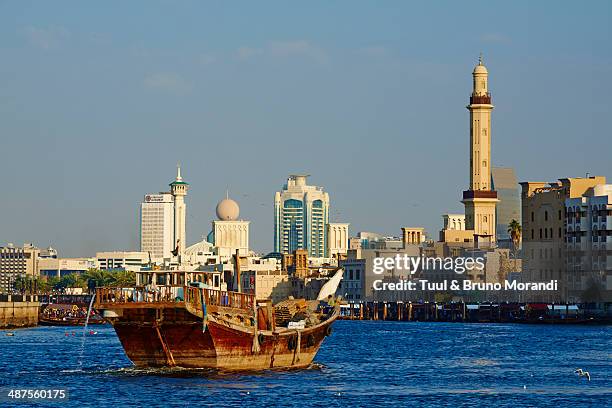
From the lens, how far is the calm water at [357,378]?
7844 centimetres

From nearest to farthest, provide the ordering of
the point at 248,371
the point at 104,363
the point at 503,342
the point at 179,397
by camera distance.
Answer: the point at 179,397, the point at 248,371, the point at 104,363, the point at 503,342

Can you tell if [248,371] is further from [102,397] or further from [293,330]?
[102,397]

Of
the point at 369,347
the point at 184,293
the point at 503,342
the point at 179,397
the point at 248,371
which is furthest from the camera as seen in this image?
the point at 503,342

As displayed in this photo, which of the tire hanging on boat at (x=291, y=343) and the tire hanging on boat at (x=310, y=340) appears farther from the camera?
the tire hanging on boat at (x=310, y=340)

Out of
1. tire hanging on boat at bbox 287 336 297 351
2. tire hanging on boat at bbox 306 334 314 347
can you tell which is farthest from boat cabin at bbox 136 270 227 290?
tire hanging on boat at bbox 306 334 314 347

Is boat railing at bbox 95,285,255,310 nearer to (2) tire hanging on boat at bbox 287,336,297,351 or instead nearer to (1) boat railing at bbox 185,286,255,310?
(1) boat railing at bbox 185,286,255,310

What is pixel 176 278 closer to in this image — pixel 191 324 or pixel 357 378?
pixel 191 324

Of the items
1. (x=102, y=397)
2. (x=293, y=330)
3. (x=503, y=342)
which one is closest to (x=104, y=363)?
(x=293, y=330)

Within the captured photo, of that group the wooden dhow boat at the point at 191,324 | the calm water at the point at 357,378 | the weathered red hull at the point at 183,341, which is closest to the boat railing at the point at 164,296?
the wooden dhow boat at the point at 191,324

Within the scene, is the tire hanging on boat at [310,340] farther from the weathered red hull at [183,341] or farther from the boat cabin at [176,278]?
the boat cabin at [176,278]

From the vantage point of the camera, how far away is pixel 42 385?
278ft

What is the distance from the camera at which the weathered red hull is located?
8325 cm

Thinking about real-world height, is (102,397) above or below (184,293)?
below

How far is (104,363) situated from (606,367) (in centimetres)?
3524
